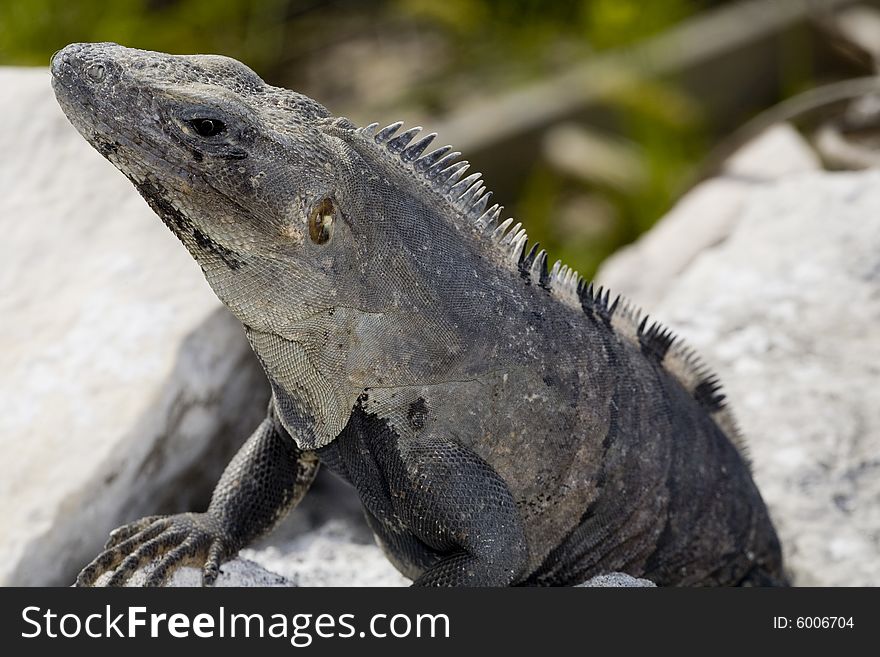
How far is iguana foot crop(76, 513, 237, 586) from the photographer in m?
3.22

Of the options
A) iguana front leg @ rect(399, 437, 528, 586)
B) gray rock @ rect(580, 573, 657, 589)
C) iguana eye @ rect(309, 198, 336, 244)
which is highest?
iguana eye @ rect(309, 198, 336, 244)

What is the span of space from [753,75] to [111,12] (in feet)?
17.7

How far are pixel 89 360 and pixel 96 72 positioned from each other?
1629 mm

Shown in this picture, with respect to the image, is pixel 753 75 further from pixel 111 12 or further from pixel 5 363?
pixel 5 363

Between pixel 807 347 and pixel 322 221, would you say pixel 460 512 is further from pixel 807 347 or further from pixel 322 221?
pixel 807 347

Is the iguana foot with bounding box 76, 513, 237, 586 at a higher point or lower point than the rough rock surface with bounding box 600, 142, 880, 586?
higher

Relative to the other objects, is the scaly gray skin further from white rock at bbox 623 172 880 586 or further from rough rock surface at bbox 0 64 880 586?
white rock at bbox 623 172 880 586

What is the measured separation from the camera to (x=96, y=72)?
109 inches

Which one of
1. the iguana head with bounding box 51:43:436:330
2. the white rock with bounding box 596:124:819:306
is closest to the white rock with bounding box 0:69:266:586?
the iguana head with bounding box 51:43:436:330

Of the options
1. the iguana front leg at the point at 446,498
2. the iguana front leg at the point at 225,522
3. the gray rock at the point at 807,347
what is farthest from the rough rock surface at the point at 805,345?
the iguana front leg at the point at 225,522

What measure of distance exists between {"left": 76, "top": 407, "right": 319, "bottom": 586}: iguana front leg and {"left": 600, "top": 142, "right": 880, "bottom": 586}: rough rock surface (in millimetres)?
1887

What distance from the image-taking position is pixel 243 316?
2914 millimetres

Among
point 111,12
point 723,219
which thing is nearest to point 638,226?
point 723,219

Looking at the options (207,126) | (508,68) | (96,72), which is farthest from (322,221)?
(508,68)
